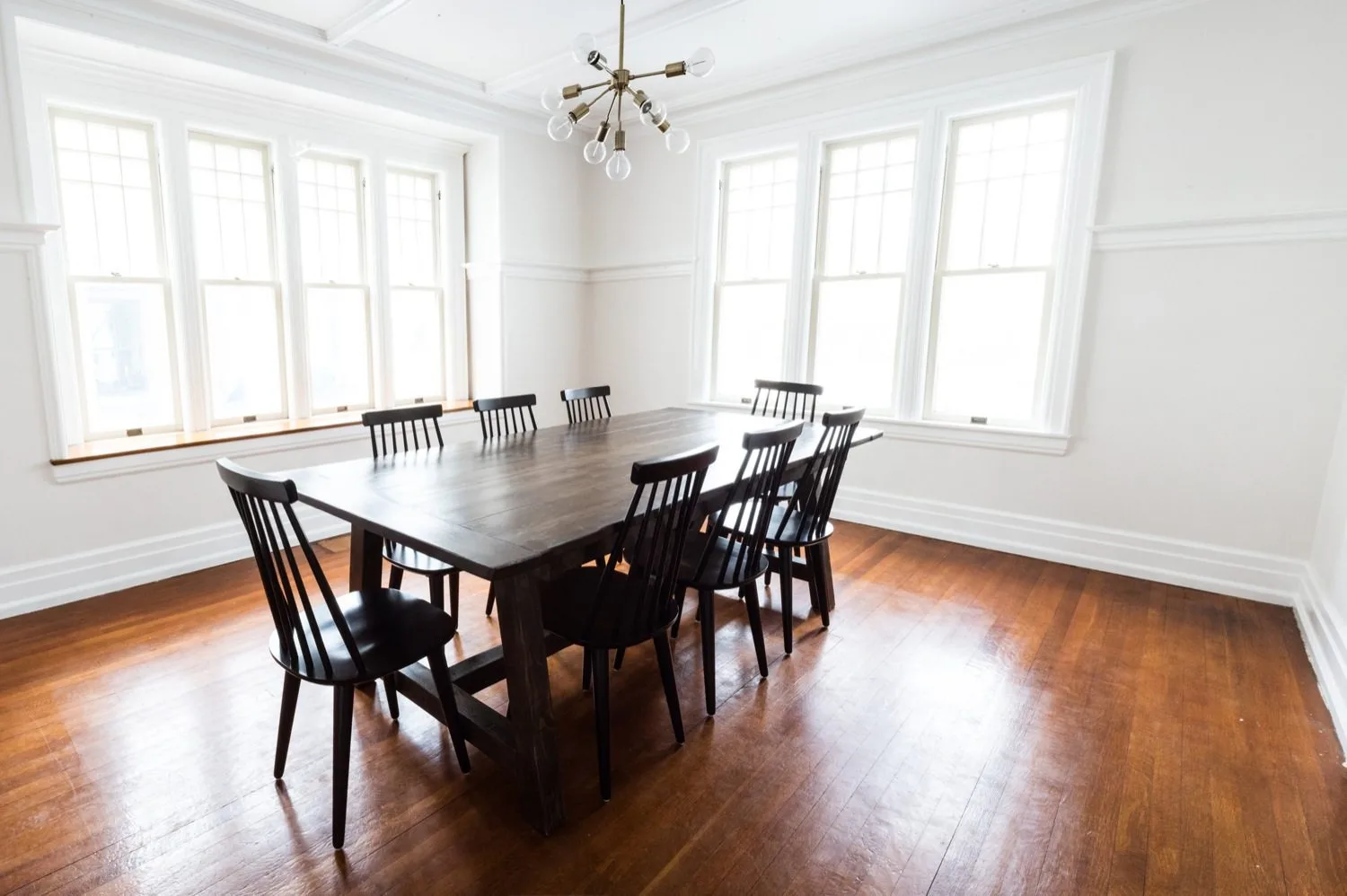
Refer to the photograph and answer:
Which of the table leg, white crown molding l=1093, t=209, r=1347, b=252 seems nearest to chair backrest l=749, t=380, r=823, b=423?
white crown molding l=1093, t=209, r=1347, b=252

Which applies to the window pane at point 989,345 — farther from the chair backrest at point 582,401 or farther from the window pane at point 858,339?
the chair backrest at point 582,401

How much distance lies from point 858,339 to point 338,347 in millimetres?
3496

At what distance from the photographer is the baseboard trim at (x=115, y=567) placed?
2.90 m

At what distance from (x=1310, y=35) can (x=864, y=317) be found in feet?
7.51

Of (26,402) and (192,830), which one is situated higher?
(26,402)

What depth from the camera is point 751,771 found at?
1.92 metres

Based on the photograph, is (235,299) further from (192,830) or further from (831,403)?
(831,403)

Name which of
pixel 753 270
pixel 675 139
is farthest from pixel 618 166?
pixel 753 270

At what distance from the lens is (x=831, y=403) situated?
4391mm

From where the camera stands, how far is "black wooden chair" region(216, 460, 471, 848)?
4.83ft

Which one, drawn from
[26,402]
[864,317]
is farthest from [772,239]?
[26,402]

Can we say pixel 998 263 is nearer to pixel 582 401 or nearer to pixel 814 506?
pixel 814 506

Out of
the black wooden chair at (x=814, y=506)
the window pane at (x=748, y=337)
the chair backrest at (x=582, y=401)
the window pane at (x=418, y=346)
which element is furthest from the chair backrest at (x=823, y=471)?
the window pane at (x=418, y=346)

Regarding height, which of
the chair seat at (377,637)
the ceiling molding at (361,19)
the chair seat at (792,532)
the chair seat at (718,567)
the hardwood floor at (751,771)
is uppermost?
the ceiling molding at (361,19)
